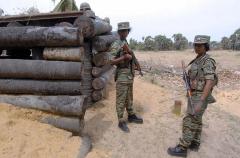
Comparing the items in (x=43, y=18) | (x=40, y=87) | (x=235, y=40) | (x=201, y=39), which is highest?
(x=43, y=18)

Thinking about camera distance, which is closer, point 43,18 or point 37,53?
point 37,53

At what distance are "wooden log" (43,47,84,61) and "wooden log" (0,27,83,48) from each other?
0.27ft

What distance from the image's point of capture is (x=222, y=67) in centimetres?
1620

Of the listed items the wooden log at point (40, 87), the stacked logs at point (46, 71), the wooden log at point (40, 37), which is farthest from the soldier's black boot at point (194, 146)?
the wooden log at point (40, 37)

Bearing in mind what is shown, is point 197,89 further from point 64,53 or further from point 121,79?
point 64,53

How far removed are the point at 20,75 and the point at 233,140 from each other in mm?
4231

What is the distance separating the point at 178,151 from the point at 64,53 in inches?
99.2

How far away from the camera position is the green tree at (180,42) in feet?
79.8

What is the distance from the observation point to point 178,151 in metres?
6.30

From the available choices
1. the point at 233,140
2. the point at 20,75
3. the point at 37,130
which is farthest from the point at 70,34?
the point at 233,140

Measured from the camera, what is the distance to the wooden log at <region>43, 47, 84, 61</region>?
20.2 ft

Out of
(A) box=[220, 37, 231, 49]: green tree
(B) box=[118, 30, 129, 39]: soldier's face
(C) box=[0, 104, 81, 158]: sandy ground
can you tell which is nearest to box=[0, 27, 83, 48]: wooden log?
(B) box=[118, 30, 129, 39]: soldier's face

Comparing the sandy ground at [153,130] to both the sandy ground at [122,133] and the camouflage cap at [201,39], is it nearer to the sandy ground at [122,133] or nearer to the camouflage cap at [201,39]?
the sandy ground at [122,133]

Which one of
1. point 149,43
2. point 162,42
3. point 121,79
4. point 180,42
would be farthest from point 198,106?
point 180,42
